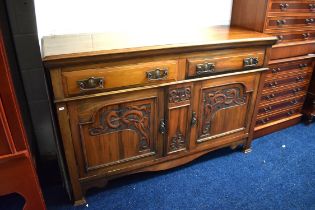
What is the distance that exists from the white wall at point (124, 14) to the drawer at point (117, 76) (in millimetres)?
470

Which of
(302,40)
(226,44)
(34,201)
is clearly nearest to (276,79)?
(302,40)

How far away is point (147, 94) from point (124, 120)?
182mm

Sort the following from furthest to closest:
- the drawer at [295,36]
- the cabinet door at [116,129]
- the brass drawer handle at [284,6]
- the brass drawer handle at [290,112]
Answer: the brass drawer handle at [290,112], the drawer at [295,36], the brass drawer handle at [284,6], the cabinet door at [116,129]

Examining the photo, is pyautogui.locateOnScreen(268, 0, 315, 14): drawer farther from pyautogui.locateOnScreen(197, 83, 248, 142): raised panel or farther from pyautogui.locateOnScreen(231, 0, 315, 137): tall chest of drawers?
pyautogui.locateOnScreen(197, 83, 248, 142): raised panel

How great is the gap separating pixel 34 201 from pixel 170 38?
3.36 feet

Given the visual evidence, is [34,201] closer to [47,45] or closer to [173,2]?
[47,45]

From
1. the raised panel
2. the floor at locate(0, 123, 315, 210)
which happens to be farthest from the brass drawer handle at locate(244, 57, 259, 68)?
the floor at locate(0, 123, 315, 210)

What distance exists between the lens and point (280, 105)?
2.03m

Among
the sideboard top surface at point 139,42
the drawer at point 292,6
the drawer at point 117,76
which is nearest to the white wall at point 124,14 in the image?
the sideboard top surface at point 139,42

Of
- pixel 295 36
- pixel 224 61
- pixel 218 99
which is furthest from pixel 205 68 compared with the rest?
pixel 295 36

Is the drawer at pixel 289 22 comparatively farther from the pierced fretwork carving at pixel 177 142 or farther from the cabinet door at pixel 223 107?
the pierced fretwork carving at pixel 177 142

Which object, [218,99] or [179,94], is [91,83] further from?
[218,99]

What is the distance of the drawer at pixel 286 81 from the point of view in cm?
184

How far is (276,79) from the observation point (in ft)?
6.08
